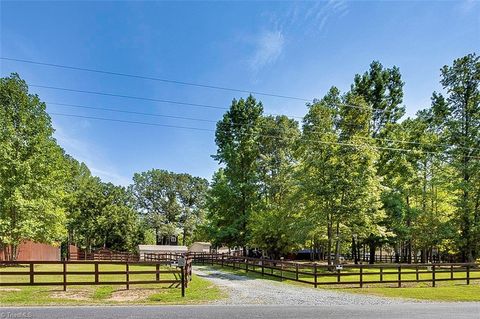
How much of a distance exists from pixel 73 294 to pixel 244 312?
20.3 feet

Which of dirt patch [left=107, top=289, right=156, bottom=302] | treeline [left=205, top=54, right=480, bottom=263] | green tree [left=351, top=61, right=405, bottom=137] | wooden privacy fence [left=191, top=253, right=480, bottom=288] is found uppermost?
green tree [left=351, top=61, right=405, bottom=137]

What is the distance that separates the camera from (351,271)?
23.9 meters

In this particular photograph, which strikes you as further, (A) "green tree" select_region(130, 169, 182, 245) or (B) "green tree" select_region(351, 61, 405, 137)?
(A) "green tree" select_region(130, 169, 182, 245)

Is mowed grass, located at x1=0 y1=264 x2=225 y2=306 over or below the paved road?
below

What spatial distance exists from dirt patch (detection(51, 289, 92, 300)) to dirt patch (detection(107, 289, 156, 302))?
0.83 metres

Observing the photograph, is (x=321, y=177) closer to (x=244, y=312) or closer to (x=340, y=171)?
(x=340, y=171)

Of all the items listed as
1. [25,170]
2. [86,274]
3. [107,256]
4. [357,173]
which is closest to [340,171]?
[357,173]

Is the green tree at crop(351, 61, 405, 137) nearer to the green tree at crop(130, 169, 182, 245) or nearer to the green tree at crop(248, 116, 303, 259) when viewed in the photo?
the green tree at crop(248, 116, 303, 259)

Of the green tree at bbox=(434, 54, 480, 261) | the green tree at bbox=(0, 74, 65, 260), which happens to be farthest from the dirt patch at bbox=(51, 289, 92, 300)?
the green tree at bbox=(434, 54, 480, 261)

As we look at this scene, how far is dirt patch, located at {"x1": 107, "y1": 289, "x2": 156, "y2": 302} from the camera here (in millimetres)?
11259

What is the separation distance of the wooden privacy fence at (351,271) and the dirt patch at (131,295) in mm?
6866

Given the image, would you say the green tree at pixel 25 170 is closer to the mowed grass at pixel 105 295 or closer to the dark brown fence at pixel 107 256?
the dark brown fence at pixel 107 256

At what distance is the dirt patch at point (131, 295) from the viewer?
36.9ft

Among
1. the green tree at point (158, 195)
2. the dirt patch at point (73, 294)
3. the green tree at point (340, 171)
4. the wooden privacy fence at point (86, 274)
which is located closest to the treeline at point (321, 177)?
the green tree at point (340, 171)
